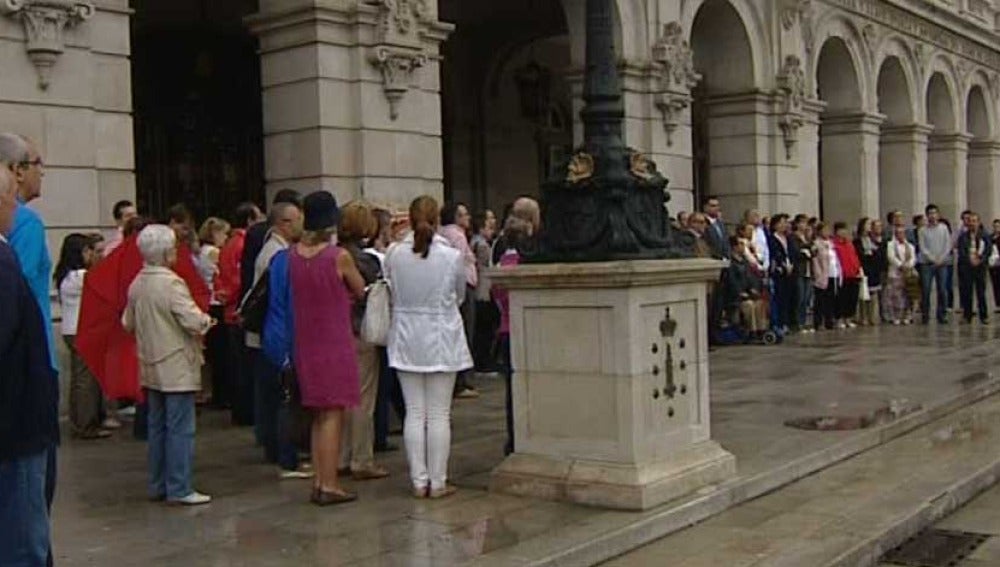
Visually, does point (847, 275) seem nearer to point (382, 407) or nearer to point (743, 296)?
point (743, 296)

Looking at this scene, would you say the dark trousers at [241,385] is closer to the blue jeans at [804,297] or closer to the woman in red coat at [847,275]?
the blue jeans at [804,297]

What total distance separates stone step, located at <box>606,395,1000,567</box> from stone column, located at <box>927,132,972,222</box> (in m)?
22.7

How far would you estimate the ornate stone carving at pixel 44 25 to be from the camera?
34.3 feet

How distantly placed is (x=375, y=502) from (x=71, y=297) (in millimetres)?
4229

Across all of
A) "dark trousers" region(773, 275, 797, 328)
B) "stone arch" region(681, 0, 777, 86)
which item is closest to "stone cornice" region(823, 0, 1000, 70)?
"stone arch" region(681, 0, 777, 86)

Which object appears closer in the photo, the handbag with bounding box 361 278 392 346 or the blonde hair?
the handbag with bounding box 361 278 392 346

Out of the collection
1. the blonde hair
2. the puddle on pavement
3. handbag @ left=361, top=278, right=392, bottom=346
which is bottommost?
the puddle on pavement

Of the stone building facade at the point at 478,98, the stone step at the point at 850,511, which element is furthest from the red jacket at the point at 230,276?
the stone step at the point at 850,511

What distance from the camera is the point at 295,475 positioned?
817cm

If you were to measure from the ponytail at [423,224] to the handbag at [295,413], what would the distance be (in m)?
1.05

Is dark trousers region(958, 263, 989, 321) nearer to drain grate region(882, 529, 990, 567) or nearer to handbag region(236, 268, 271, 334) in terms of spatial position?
drain grate region(882, 529, 990, 567)

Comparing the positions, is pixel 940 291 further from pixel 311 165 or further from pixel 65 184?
pixel 65 184

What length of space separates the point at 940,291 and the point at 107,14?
1394cm

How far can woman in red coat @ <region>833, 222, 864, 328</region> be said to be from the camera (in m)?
19.0
